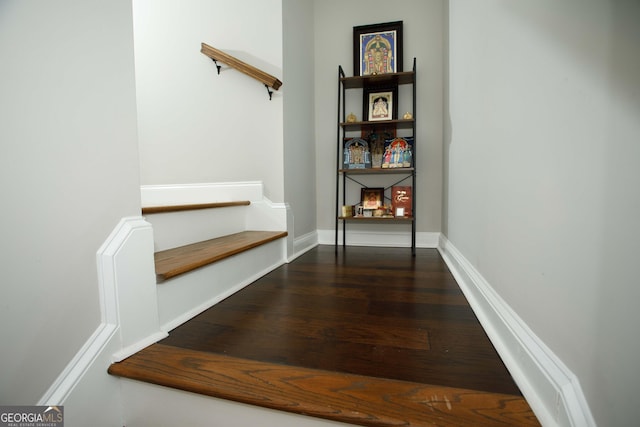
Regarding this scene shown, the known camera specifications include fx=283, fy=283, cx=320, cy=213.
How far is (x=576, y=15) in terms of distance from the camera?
19.3 inches

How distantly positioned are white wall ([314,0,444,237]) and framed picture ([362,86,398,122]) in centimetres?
10

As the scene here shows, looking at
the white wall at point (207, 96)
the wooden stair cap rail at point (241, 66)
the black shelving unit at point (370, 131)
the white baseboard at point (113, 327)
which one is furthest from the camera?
the black shelving unit at point (370, 131)

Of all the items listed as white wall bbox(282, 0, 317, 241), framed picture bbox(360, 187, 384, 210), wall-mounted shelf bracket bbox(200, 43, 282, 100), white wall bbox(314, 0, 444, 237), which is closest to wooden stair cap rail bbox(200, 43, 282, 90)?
wall-mounted shelf bracket bbox(200, 43, 282, 100)

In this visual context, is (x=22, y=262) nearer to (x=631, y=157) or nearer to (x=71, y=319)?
(x=71, y=319)

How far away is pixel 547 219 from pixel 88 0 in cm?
115

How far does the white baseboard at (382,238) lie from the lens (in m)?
2.28

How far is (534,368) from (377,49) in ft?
7.67

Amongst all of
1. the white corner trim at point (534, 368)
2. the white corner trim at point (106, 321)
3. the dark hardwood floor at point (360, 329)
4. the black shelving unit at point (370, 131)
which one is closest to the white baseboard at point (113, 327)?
the white corner trim at point (106, 321)

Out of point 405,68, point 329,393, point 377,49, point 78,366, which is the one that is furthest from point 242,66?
point 329,393

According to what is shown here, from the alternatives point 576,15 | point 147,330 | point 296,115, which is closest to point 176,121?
point 296,115

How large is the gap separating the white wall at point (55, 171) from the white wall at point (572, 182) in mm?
993

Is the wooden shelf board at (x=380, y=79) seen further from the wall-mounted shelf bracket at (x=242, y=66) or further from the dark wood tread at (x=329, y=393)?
the dark wood tread at (x=329, y=393)

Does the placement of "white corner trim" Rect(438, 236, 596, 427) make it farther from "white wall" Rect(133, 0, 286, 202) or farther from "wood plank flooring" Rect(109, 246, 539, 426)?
"white wall" Rect(133, 0, 286, 202)

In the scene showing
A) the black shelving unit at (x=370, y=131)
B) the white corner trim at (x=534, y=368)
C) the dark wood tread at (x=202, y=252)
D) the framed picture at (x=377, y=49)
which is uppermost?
the framed picture at (x=377, y=49)
